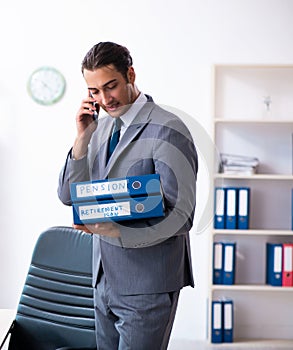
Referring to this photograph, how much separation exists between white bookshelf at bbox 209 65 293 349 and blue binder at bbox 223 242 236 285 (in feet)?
0.49

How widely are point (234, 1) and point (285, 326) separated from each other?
2.06m

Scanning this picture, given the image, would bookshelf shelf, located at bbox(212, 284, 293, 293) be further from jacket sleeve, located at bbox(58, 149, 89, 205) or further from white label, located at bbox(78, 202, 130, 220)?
white label, located at bbox(78, 202, 130, 220)

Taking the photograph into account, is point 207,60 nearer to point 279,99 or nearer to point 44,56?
point 279,99

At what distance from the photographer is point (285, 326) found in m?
3.88

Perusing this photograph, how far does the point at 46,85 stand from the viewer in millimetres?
3781

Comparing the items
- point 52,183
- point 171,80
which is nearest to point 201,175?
point 171,80

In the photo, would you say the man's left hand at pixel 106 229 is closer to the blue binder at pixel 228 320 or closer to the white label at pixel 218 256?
the white label at pixel 218 256

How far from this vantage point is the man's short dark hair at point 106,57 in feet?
5.37

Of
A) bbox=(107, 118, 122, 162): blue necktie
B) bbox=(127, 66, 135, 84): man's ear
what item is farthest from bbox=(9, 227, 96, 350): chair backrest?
bbox=(127, 66, 135, 84): man's ear

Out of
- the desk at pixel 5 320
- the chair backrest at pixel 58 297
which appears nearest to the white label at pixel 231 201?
the chair backrest at pixel 58 297

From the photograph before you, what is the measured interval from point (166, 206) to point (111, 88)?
0.36m

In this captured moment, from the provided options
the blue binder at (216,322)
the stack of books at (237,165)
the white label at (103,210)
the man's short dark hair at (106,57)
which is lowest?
the blue binder at (216,322)

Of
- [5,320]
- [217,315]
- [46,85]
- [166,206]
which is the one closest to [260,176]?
[217,315]

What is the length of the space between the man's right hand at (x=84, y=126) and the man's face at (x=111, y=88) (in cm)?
7
